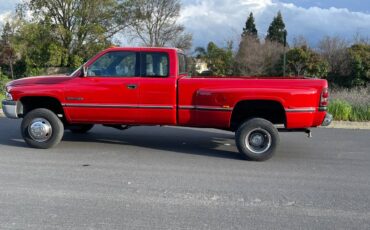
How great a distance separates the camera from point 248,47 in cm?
3572

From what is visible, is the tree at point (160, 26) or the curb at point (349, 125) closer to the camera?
the curb at point (349, 125)

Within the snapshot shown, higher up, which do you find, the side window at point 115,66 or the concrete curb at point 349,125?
the side window at point 115,66

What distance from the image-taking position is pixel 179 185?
6578 mm

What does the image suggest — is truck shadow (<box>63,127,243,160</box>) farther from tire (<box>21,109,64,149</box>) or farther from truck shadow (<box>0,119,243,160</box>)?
tire (<box>21,109,64,149</box>)

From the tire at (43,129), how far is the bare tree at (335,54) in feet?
82.7

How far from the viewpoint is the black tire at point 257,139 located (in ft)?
26.8

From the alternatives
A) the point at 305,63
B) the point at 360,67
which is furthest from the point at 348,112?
the point at 305,63

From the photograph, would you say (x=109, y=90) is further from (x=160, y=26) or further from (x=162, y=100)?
(x=160, y=26)

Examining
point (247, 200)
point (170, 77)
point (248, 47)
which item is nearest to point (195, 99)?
point (170, 77)

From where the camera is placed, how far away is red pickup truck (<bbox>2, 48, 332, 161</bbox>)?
812cm

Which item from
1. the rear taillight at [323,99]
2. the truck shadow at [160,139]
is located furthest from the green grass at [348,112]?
the rear taillight at [323,99]

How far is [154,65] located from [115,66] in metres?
0.71

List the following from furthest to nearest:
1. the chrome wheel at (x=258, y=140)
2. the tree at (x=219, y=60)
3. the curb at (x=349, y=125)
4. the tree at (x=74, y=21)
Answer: the tree at (x=74, y=21) < the tree at (x=219, y=60) < the curb at (x=349, y=125) < the chrome wheel at (x=258, y=140)

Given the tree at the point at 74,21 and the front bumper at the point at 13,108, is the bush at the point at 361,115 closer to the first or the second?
the front bumper at the point at 13,108
